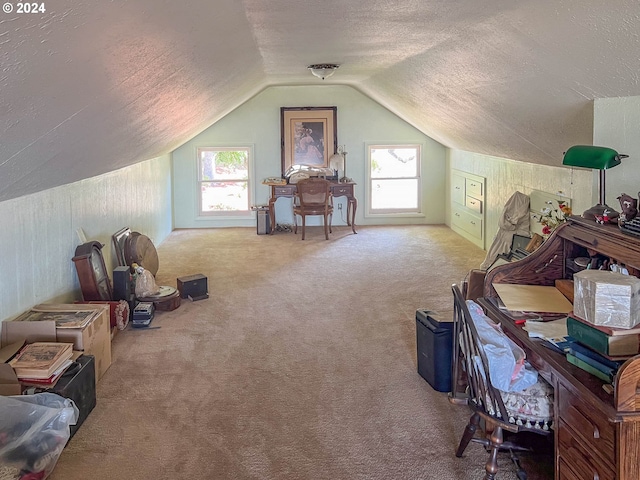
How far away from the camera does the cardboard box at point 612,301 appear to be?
1866 millimetres

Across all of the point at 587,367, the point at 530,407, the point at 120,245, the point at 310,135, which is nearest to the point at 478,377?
the point at 530,407

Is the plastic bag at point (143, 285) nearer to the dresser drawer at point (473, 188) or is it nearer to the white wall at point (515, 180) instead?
the white wall at point (515, 180)

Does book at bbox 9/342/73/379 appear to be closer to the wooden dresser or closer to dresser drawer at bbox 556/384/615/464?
the wooden dresser

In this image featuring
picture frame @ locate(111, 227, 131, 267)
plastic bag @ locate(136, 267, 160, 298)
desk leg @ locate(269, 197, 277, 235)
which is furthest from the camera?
desk leg @ locate(269, 197, 277, 235)

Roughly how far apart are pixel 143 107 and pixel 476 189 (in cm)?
465

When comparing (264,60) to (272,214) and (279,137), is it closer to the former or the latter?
(272,214)

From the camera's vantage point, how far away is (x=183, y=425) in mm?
2947

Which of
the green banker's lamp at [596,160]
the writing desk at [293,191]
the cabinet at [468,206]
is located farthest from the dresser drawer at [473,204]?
→ the green banker's lamp at [596,160]

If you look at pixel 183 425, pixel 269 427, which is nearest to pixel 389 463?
pixel 269 427

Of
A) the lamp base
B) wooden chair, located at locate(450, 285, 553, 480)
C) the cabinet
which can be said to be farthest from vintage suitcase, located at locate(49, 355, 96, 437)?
the cabinet

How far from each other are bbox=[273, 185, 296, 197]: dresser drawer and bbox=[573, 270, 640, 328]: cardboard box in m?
6.46

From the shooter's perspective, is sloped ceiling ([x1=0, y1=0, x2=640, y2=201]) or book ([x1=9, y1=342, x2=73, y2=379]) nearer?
sloped ceiling ([x1=0, y1=0, x2=640, y2=201])

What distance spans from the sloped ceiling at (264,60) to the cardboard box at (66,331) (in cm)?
70

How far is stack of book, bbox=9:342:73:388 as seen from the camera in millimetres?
2744
